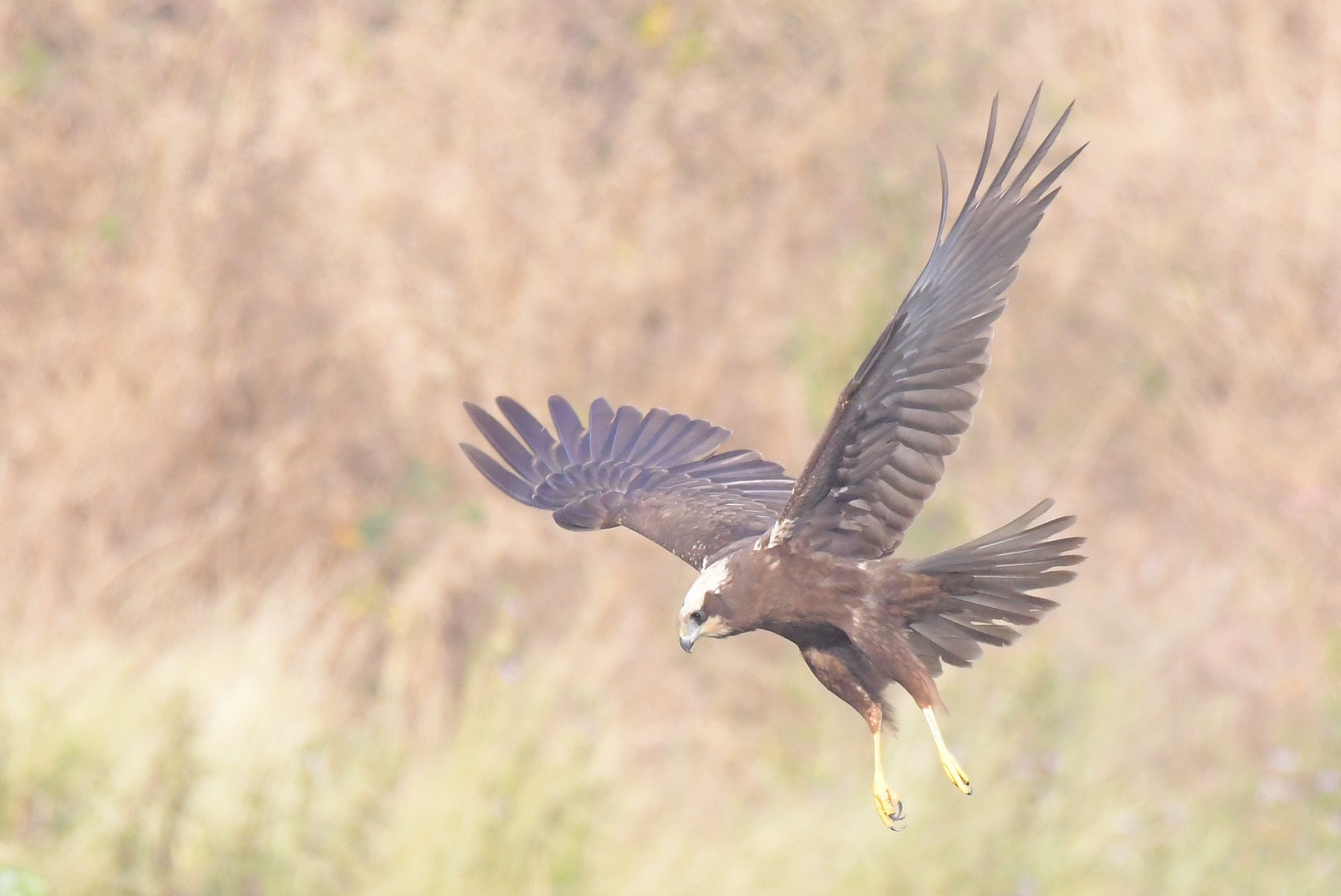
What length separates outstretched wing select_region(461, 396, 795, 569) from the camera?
5715mm

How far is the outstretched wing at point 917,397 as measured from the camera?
179 inches

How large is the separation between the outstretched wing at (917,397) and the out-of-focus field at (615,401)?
8.87 feet

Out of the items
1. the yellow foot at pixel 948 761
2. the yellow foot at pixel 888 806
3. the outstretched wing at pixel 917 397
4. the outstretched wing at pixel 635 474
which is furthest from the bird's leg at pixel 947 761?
the outstretched wing at pixel 635 474

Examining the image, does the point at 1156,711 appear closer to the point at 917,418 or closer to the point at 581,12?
the point at 917,418

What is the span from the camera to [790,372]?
11891mm

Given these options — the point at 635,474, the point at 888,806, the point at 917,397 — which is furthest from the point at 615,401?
the point at 917,397

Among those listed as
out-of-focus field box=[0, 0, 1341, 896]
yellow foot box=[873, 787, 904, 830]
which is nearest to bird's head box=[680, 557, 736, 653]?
yellow foot box=[873, 787, 904, 830]

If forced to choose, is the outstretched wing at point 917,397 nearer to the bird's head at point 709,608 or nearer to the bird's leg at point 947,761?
the bird's head at point 709,608

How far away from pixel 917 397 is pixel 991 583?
0.49m

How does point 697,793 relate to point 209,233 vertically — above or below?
below

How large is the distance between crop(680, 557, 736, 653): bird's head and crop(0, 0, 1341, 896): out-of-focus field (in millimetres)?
2484

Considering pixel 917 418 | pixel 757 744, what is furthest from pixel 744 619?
pixel 757 744

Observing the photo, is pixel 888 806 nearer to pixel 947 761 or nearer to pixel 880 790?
pixel 880 790

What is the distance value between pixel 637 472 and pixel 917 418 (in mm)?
1740
